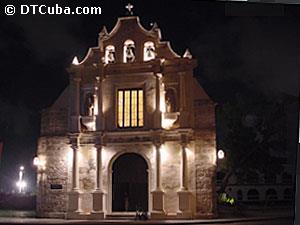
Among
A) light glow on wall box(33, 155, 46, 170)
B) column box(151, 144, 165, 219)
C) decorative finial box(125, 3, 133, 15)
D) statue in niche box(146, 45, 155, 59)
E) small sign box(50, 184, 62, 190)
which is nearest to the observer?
decorative finial box(125, 3, 133, 15)

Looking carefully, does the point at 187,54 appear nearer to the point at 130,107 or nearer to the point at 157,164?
the point at 130,107

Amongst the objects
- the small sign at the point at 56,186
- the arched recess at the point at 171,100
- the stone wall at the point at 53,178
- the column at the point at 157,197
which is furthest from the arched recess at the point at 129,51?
the small sign at the point at 56,186

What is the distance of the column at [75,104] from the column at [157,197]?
914mm

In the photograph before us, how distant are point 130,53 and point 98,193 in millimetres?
1599

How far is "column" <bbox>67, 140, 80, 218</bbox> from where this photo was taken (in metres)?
5.90

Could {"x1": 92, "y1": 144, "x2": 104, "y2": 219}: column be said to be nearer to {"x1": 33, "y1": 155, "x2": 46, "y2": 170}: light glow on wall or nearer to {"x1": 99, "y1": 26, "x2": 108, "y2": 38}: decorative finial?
{"x1": 33, "y1": 155, "x2": 46, "y2": 170}: light glow on wall

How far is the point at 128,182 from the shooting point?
606 centimetres

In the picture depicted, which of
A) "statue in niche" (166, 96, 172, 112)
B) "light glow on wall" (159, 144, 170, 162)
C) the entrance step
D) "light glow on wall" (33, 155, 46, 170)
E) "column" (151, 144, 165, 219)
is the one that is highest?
"statue in niche" (166, 96, 172, 112)

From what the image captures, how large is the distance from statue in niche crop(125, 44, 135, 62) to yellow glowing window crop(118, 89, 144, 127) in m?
0.35

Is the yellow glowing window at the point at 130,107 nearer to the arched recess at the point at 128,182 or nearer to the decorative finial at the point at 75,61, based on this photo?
the arched recess at the point at 128,182

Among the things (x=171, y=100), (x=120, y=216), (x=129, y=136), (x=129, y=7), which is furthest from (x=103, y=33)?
(x=120, y=216)

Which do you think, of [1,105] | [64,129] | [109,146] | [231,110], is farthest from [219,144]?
[1,105]

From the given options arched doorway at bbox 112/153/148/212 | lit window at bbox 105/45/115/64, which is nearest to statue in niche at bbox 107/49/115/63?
lit window at bbox 105/45/115/64

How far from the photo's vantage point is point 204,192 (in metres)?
5.91
